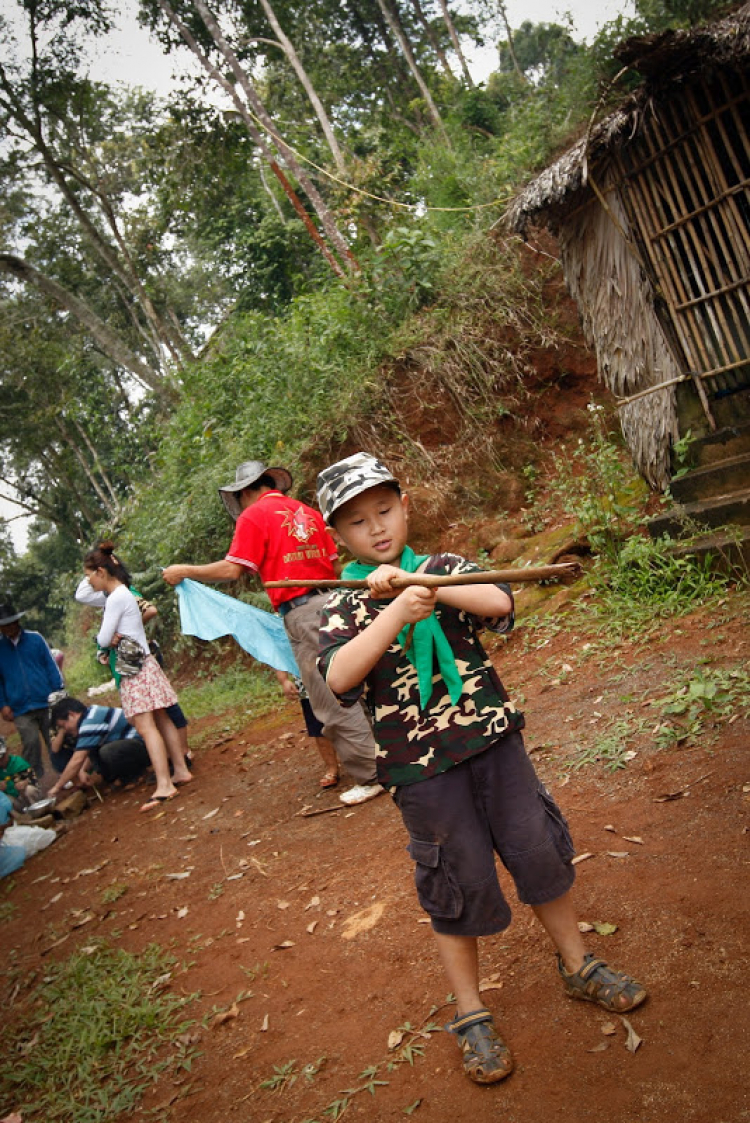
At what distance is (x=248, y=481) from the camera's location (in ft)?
17.0

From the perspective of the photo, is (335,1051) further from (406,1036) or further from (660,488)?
(660,488)

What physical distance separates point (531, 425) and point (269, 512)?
5.46 m

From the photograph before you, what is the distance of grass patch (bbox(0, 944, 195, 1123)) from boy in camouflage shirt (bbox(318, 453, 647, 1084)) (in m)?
1.42

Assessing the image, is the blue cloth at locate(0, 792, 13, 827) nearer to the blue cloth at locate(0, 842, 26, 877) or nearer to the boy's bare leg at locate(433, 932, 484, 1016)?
the blue cloth at locate(0, 842, 26, 877)

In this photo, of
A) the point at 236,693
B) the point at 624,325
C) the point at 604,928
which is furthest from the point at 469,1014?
the point at 236,693

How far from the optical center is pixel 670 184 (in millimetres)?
6883

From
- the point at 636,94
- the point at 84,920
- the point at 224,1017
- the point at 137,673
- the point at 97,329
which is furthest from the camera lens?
the point at 97,329

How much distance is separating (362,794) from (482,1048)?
2.79 metres

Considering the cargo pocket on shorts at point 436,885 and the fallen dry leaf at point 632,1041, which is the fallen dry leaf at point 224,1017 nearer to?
the cargo pocket on shorts at point 436,885

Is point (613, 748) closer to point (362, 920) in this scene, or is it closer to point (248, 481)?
point (362, 920)

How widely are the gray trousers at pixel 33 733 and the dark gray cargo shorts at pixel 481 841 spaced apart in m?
7.04

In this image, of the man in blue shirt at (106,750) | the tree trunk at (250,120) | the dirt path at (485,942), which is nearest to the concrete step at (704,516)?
the dirt path at (485,942)

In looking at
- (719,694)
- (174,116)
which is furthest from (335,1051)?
(174,116)

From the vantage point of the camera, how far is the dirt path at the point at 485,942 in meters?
2.17
